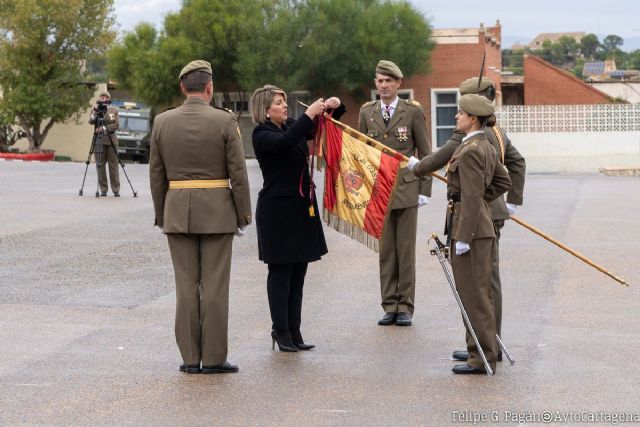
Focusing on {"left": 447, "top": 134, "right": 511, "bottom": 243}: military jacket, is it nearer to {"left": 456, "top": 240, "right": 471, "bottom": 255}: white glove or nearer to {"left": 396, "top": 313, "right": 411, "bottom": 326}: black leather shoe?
{"left": 456, "top": 240, "right": 471, "bottom": 255}: white glove

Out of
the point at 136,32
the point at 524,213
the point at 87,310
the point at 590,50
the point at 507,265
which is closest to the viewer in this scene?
the point at 87,310

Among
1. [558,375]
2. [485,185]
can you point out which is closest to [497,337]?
[558,375]

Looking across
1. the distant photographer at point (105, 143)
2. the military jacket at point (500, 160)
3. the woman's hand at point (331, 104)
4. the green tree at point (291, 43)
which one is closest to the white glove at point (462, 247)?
the military jacket at point (500, 160)

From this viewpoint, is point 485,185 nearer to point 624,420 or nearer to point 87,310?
point 624,420

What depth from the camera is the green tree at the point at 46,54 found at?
163ft

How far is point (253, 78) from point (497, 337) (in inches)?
1718

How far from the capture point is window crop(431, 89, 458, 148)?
53656 mm

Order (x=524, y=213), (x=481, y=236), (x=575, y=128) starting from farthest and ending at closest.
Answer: (x=575, y=128) → (x=524, y=213) → (x=481, y=236)

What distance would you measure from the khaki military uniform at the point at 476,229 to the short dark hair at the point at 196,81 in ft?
5.53

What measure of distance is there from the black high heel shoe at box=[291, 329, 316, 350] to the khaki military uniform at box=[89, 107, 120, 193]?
14070mm

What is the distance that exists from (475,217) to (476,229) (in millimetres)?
120

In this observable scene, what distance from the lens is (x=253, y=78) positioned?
2020 inches

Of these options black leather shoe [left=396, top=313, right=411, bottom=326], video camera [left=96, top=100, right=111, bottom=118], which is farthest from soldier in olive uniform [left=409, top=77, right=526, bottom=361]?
video camera [left=96, top=100, right=111, bottom=118]

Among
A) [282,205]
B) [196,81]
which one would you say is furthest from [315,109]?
[196,81]
